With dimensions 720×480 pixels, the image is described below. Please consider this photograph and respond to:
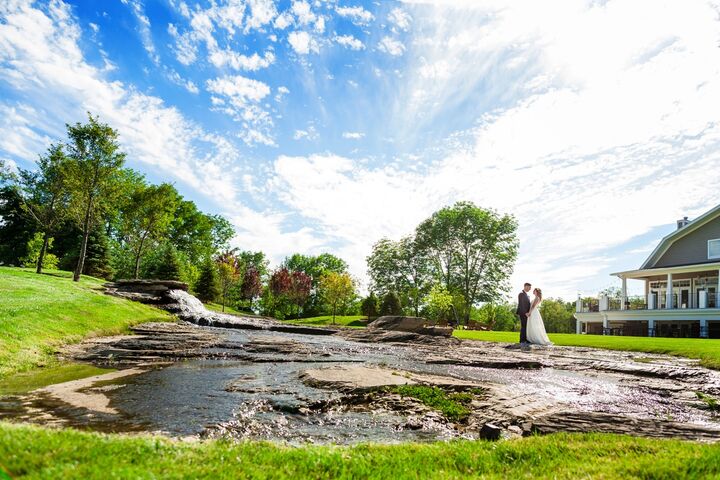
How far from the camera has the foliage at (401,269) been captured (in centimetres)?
6731

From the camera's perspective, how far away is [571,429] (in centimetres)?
609

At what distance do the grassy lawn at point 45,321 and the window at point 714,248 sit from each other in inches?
1637

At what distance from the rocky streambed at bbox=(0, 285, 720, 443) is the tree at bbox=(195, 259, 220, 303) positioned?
149 ft

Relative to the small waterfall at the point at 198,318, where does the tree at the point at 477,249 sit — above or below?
above

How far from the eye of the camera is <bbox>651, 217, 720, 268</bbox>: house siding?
34562 millimetres

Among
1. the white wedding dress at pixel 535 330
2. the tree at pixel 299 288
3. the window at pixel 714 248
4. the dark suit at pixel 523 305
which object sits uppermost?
the window at pixel 714 248

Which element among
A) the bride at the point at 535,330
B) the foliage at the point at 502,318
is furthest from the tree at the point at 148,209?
the foliage at the point at 502,318

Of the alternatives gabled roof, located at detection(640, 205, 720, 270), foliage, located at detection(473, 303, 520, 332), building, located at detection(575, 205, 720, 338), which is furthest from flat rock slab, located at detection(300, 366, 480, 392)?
foliage, located at detection(473, 303, 520, 332)

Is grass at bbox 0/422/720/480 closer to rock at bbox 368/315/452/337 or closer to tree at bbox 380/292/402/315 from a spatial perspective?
rock at bbox 368/315/452/337

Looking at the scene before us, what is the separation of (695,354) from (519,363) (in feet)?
24.1

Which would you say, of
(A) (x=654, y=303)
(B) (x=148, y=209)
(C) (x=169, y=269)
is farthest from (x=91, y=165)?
(A) (x=654, y=303)

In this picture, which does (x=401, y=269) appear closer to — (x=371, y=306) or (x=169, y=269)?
(x=371, y=306)

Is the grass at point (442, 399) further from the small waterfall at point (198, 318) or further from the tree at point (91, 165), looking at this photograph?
the tree at point (91, 165)

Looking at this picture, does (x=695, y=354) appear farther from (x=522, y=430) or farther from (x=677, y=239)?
(x=677, y=239)
